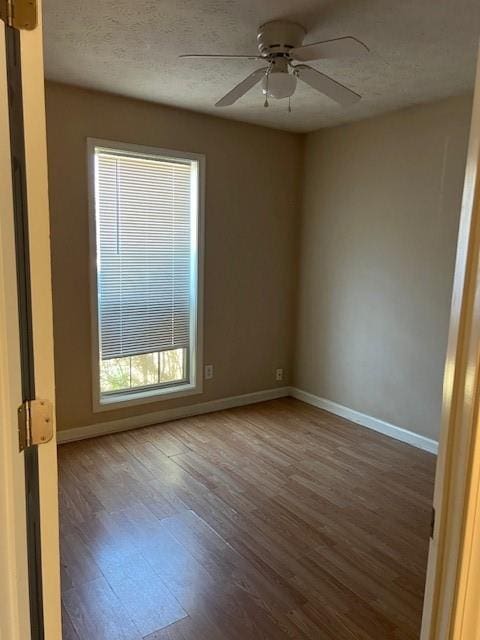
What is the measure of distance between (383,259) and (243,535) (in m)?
2.44

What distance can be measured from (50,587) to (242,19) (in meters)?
2.35

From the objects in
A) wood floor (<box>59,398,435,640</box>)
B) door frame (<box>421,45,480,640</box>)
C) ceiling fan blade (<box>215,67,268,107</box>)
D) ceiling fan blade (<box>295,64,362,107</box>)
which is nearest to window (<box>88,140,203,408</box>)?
wood floor (<box>59,398,435,640</box>)

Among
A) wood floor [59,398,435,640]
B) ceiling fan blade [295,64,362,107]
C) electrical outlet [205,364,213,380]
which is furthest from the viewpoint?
electrical outlet [205,364,213,380]

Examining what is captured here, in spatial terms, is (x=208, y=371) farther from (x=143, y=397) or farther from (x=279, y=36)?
(x=279, y=36)

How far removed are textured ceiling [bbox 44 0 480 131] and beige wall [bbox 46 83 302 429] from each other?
0.26m

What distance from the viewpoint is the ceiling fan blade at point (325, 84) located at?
7.67 ft

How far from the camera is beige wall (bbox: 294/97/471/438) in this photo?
3.44 m

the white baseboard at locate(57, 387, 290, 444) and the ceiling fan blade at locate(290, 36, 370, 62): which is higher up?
the ceiling fan blade at locate(290, 36, 370, 62)

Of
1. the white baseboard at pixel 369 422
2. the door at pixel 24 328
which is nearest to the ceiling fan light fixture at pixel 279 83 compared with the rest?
the door at pixel 24 328

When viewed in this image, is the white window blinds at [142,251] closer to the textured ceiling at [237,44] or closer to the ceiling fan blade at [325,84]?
the textured ceiling at [237,44]

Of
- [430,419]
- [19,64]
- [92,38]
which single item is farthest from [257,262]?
[19,64]

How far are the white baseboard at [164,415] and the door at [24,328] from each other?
8.76 feet

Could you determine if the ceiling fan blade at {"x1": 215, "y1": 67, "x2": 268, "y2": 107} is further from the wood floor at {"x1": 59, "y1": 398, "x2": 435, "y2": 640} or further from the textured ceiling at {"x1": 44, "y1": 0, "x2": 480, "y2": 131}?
the wood floor at {"x1": 59, "y1": 398, "x2": 435, "y2": 640}

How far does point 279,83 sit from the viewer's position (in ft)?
7.49
